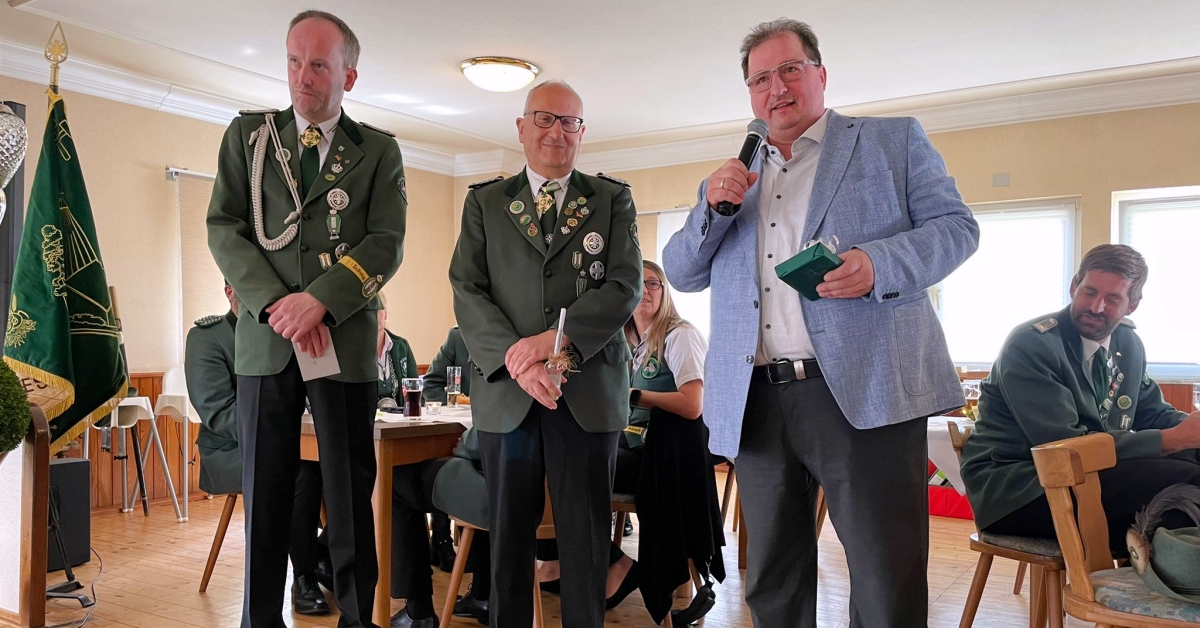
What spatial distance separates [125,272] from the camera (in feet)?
18.1

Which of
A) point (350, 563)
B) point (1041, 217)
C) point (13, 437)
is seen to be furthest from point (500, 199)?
point (1041, 217)

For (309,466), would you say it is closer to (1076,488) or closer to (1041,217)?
(1076,488)

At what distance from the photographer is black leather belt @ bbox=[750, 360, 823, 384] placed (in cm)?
159

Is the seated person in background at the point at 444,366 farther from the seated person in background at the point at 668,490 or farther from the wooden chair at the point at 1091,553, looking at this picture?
the wooden chair at the point at 1091,553

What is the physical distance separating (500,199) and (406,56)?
10.8 feet

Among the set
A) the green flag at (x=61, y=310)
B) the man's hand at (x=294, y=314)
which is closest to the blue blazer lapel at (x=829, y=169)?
the man's hand at (x=294, y=314)

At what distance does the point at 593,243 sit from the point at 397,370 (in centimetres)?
207

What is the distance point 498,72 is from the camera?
5.18 meters

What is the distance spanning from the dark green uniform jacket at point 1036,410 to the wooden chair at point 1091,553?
14.6 inches

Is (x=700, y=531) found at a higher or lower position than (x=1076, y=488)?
lower

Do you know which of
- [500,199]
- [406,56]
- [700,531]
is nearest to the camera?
[500,199]

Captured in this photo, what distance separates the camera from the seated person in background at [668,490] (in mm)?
2783

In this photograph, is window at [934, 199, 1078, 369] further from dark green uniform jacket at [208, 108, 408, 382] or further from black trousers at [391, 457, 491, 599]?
dark green uniform jacket at [208, 108, 408, 382]

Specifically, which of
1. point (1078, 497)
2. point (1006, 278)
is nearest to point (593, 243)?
point (1078, 497)
